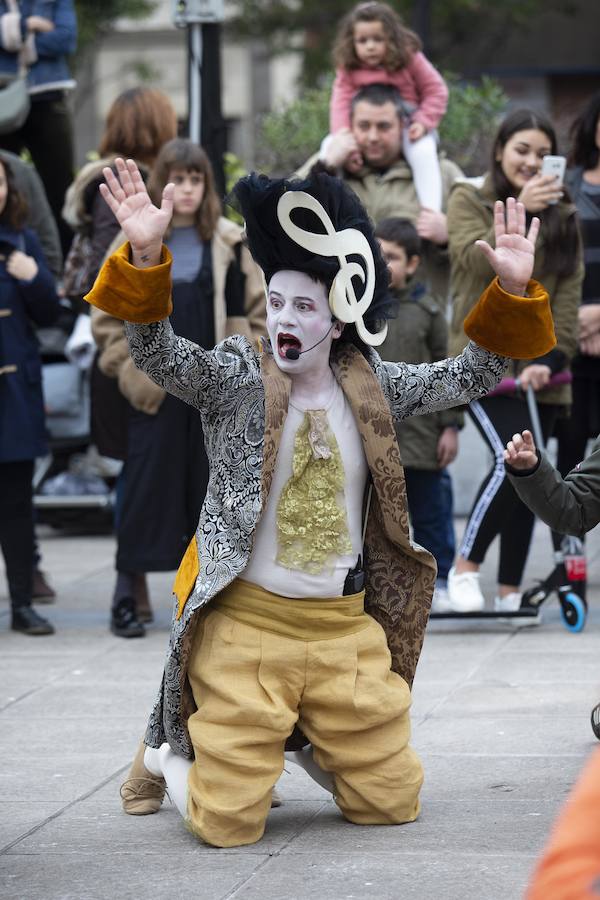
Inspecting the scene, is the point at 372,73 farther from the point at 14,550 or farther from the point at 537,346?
the point at 537,346

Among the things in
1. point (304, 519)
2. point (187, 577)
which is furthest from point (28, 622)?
point (304, 519)

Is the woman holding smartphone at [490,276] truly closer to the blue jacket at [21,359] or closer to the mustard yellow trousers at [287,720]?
the blue jacket at [21,359]

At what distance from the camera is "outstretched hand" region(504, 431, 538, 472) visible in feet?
13.2

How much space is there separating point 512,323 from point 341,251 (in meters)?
0.47

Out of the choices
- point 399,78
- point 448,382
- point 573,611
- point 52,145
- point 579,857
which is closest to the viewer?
point 579,857

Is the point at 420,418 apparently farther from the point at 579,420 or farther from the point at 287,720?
the point at 287,720

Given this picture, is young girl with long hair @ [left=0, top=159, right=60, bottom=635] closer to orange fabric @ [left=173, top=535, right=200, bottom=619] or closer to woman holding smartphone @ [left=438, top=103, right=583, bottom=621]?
woman holding smartphone @ [left=438, top=103, right=583, bottom=621]

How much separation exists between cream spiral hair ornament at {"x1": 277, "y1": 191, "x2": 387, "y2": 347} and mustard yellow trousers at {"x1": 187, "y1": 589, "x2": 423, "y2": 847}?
2.47 ft

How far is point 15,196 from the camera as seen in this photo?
267 inches

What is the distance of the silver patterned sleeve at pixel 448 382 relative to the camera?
431cm

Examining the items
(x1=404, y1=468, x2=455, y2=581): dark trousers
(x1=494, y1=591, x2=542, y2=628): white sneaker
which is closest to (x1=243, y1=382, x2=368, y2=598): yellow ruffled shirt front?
(x1=494, y1=591, x2=542, y2=628): white sneaker

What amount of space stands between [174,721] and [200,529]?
494mm

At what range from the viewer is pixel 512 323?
420 centimetres

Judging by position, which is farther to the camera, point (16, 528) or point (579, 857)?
point (16, 528)
